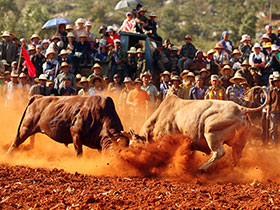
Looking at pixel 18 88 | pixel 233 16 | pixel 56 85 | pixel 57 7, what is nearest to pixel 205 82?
pixel 56 85

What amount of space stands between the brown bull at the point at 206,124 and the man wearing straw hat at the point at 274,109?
4.10 meters

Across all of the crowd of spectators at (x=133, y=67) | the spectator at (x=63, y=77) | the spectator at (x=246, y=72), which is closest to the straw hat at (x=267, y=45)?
the crowd of spectators at (x=133, y=67)

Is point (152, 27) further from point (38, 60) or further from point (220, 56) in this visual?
point (38, 60)

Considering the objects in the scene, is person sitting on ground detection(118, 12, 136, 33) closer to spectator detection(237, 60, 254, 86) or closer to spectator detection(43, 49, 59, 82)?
spectator detection(43, 49, 59, 82)

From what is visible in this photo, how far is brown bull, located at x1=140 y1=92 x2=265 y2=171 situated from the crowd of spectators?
9.82ft

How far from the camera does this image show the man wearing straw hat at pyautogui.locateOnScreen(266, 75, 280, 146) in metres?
11.9

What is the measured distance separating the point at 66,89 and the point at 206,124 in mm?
5910

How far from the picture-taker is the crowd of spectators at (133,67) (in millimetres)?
12469

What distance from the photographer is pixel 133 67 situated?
15.4m

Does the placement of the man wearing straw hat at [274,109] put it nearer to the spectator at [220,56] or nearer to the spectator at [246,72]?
the spectator at [246,72]

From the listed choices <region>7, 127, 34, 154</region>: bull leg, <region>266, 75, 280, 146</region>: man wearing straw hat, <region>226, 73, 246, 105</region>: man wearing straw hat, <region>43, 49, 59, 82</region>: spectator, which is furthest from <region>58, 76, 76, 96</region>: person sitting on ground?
<region>266, 75, 280, 146</region>: man wearing straw hat

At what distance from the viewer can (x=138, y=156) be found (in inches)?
317

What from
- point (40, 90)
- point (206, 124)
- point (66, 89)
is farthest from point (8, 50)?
point (206, 124)

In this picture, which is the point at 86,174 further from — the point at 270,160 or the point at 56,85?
the point at 56,85
